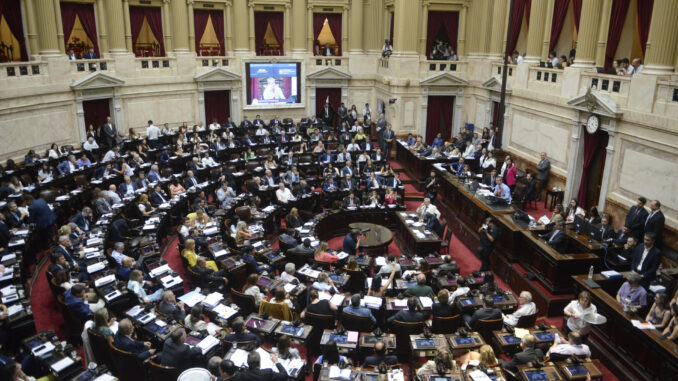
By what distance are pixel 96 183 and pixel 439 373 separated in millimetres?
12166

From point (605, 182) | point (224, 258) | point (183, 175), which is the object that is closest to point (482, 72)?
point (605, 182)

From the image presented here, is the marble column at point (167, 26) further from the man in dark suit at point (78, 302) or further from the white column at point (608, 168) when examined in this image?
the white column at point (608, 168)

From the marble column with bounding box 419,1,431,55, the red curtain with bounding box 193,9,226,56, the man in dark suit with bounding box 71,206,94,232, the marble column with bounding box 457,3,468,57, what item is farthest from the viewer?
the red curtain with bounding box 193,9,226,56

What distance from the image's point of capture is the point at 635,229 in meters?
11.8

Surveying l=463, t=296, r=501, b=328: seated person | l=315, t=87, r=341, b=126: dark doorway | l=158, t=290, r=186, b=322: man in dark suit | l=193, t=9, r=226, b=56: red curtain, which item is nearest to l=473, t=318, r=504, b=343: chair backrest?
l=463, t=296, r=501, b=328: seated person

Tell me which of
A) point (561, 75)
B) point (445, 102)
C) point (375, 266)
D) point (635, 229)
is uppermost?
point (561, 75)

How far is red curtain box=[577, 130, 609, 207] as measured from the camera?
14641 mm

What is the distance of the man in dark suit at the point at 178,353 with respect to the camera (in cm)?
737

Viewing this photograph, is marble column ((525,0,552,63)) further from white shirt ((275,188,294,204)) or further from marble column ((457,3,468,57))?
white shirt ((275,188,294,204))

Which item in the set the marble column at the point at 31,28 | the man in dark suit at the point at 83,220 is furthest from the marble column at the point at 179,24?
the man in dark suit at the point at 83,220

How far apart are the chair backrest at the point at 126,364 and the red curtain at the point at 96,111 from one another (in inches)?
596

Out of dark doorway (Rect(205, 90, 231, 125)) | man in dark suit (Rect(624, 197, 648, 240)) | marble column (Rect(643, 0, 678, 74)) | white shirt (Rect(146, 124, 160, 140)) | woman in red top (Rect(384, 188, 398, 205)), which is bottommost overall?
woman in red top (Rect(384, 188, 398, 205))

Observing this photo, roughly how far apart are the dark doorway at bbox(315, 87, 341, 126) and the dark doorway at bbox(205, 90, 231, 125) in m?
4.60

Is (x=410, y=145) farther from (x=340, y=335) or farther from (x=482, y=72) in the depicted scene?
(x=340, y=335)
